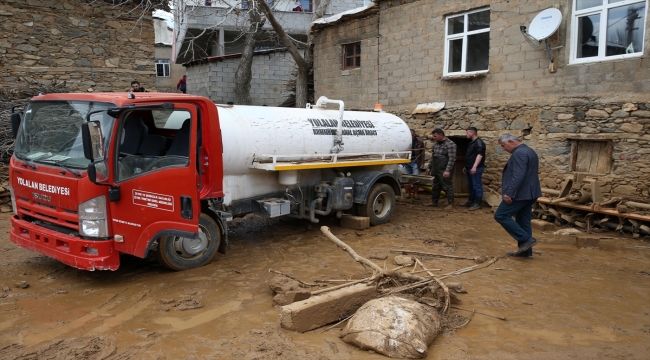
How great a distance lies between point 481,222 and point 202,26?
18421 mm

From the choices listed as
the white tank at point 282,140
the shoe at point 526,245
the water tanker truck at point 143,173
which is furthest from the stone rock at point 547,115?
the water tanker truck at point 143,173

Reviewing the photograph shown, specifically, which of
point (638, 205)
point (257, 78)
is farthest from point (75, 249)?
point (257, 78)

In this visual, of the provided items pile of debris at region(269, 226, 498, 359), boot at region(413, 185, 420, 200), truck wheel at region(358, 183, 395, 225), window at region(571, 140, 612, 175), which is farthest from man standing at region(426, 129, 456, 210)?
pile of debris at region(269, 226, 498, 359)

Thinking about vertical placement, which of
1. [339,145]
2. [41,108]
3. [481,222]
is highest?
[41,108]

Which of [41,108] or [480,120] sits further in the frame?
[480,120]

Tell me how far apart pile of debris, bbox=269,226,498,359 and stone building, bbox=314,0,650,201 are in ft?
17.4

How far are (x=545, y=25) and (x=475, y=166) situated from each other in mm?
2892

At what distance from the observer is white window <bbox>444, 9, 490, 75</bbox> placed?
34.1 ft

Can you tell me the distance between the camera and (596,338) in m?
3.97

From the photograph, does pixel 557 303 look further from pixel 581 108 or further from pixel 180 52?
pixel 180 52

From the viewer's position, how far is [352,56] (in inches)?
533

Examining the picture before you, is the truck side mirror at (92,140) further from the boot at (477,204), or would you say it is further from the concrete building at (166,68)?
the concrete building at (166,68)

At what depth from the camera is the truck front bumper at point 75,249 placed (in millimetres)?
4867

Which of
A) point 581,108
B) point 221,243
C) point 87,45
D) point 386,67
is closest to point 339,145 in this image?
point 221,243
